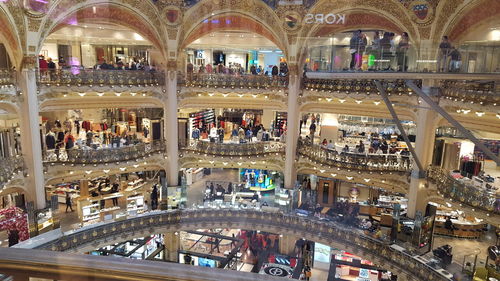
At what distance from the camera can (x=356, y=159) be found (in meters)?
15.8

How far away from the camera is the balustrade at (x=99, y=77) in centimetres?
1398

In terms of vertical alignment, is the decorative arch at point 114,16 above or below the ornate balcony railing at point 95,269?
above

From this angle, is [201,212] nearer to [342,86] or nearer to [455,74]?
[342,86]

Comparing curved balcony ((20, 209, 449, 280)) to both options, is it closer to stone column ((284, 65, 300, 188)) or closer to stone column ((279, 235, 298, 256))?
stone column ((279, 235, 298, 256))

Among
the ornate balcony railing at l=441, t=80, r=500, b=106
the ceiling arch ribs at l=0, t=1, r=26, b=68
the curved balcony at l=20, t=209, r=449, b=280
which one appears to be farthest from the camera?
the curved balcony at l=20, t=209, r=449, b=280

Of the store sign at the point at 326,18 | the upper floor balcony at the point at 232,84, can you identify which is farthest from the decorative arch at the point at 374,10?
the upper floor balcony at the point at 232,84

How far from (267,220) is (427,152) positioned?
6.62m

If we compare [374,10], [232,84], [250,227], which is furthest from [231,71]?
[250,227]

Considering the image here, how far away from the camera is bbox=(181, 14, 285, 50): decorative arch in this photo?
1656 cm

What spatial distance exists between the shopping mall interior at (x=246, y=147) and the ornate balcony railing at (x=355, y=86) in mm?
81

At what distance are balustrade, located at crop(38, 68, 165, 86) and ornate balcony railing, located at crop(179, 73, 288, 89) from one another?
4.12ft

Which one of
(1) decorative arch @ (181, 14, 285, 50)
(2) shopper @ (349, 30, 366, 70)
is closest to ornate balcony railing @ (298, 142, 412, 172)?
(1) decorative arch @ (181, 14, 285, 50)

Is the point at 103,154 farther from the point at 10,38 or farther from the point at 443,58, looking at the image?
the point at 443,58

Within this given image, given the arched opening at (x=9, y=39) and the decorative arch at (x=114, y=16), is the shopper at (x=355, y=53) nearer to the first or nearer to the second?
the decorative arch at (x=114, y=16)
